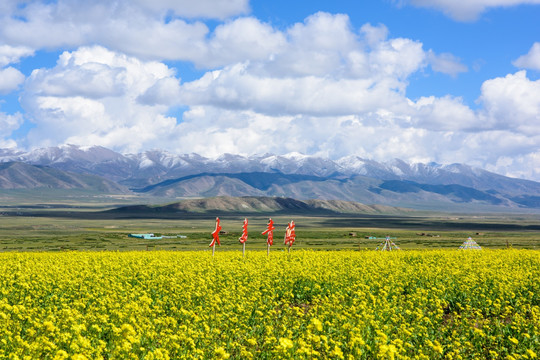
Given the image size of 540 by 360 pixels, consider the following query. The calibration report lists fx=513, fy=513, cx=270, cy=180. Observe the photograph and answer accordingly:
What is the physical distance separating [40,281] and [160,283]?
4463mm

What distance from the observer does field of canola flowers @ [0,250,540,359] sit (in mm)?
11422

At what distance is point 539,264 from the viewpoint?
27188 mm

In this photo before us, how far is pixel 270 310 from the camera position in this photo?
53.6ft

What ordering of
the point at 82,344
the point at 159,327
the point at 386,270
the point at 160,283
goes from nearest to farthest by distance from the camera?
1. the point at 82,344
2. the point at 159,327
3. the point at 160,283
4. the point at 386,270

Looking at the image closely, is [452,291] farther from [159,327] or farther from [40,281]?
[40,281]

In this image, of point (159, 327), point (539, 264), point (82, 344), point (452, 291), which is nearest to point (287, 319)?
point (159, 327)

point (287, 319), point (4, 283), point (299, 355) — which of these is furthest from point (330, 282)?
point (4, 283)

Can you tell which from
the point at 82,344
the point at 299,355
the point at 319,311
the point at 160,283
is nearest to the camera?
the point at 82,344

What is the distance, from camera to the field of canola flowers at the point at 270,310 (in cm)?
1142

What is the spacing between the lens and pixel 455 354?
13812 mm

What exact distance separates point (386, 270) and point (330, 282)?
396 cm

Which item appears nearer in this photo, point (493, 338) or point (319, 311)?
point (493, 338)

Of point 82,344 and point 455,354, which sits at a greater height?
point 82,344

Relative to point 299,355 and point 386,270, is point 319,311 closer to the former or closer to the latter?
point 299,355
